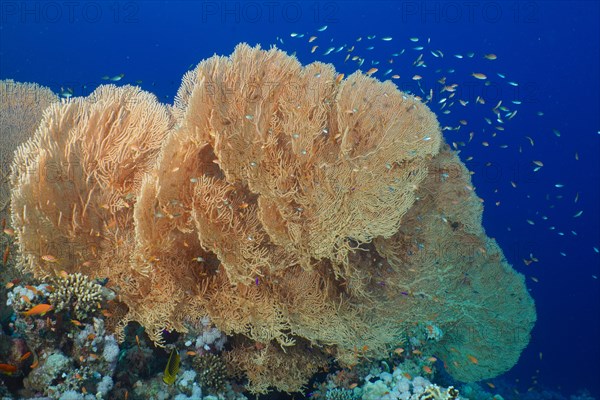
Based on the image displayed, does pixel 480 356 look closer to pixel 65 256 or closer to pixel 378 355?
pixel 378 355

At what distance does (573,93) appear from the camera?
5788 cm

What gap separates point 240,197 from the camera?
4598 millimetres

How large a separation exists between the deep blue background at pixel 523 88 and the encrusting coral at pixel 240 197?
1229 inches

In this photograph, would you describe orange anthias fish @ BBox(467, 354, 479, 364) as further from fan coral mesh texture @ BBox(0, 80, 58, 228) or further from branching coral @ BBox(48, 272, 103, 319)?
fan coral mesh texture @ BBox(0, 80, 58, 228)

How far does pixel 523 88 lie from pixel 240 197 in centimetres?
7213

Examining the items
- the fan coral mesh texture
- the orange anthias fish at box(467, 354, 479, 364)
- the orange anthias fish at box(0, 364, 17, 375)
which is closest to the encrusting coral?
the orange anthias fish at box(0, 364, 17, 375)

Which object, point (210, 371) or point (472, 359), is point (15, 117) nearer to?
point (210, 371)

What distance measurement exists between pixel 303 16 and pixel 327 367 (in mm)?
93333

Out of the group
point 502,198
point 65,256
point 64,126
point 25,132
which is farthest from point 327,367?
point 502,198

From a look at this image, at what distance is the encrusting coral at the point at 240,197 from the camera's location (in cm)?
418

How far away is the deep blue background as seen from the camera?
149 ft

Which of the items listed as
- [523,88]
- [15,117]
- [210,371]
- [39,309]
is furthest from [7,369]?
[523,88]

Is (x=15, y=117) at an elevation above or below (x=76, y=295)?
above

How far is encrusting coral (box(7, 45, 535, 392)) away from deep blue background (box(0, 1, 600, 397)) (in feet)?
102
